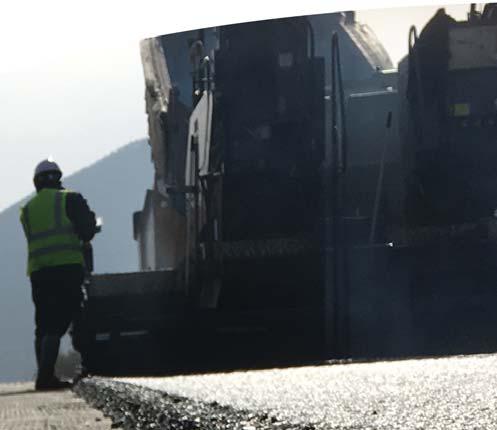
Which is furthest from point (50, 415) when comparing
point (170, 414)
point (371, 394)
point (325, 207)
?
point (325, 207)

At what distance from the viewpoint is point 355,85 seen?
32.7ft

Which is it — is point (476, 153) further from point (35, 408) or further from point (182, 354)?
point (35, 408)

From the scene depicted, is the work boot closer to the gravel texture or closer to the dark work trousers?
the dark work trousers

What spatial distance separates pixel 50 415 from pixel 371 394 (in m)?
0.90

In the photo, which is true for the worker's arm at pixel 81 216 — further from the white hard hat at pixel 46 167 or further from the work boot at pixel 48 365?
the work boot at pixel 48 365

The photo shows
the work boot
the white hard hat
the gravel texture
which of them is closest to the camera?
the gravel texture

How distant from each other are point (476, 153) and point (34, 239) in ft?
8.02

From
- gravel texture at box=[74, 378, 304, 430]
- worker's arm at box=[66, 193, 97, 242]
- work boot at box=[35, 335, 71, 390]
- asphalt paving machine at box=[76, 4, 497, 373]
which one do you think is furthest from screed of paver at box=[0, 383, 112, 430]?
asphalt paving machine at box=[76, 4, 497, 373]

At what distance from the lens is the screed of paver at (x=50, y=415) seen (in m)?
4.41

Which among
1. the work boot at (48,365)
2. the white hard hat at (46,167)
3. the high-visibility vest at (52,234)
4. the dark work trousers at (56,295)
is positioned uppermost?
the white hard hat at (46,167)

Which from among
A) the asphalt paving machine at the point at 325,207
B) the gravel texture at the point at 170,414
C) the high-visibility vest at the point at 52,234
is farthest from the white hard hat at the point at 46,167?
the gravel texture at the point at 170,414

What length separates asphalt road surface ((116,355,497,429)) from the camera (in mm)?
3684

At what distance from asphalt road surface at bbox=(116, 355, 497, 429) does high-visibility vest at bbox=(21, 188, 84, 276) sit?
295 centimetres

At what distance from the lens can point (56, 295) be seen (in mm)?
9664
